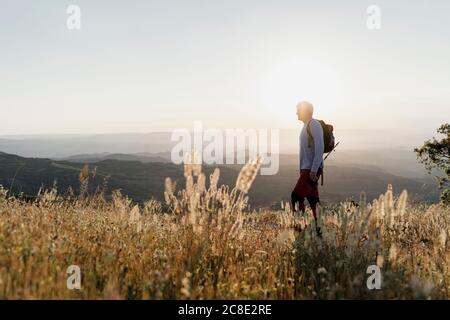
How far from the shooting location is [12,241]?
418cm

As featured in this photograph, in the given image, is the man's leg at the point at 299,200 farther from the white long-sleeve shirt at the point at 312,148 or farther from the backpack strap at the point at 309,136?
the backpack strap at the point at 309,136

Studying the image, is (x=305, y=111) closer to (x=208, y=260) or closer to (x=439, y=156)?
(x=208, y=260)

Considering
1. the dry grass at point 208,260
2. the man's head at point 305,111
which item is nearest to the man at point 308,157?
the man's head at point 305,111

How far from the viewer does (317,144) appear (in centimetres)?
791

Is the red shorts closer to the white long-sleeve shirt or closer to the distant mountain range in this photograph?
the white long-sleeve shirt

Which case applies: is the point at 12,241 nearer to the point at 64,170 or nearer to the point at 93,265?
the point at 93,265

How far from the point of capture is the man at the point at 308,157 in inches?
311

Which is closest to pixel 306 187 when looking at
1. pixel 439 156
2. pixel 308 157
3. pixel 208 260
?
pixel 308 157

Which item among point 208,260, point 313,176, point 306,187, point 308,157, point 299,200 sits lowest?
point 208,260

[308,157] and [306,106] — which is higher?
[306,106]

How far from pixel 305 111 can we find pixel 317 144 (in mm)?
677

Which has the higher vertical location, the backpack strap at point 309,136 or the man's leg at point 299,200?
the backpack strap at point 309,136

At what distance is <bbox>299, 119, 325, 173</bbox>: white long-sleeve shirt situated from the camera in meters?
7.89

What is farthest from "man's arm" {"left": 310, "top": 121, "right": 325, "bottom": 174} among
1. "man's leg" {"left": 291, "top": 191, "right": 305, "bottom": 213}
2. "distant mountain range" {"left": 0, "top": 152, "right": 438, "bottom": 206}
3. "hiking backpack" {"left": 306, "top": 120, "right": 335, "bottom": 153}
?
"distant mountain range" {"left": 0, "top": 152, "right": 438, "bottom": 206}
